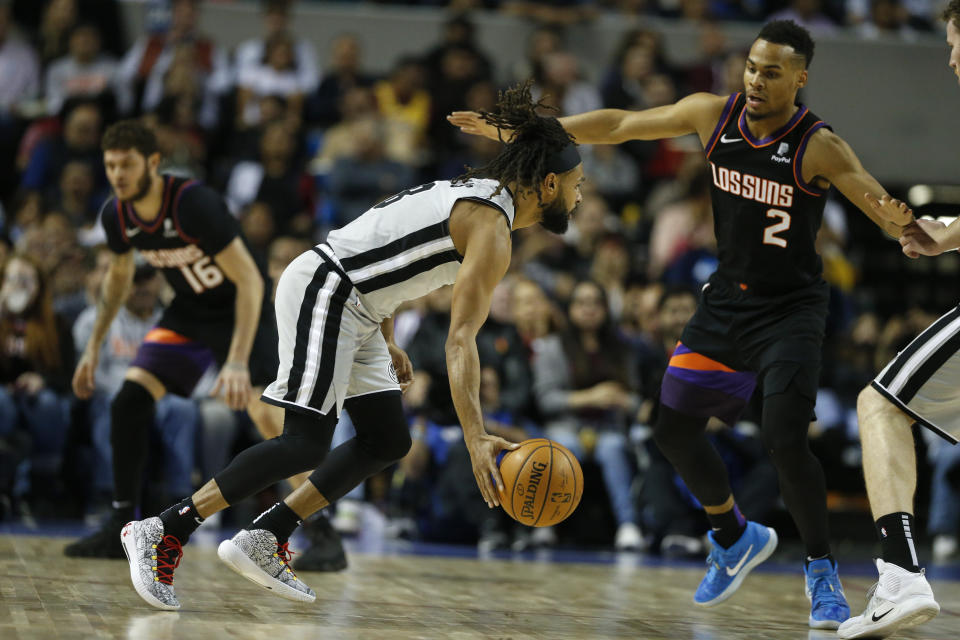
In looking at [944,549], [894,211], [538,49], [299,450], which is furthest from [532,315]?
[894,211]

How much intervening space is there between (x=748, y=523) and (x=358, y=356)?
1.88 metres

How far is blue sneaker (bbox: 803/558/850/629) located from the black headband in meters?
1.80

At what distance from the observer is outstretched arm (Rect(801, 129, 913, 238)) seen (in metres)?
4.48

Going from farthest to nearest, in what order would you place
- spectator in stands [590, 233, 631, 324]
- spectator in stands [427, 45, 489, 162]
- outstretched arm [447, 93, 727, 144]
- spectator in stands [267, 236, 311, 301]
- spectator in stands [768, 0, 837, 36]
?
spectator in stands [768, 0, 837, 36], spectator in stands [427, 45, 489, 162], spectator in stands [590, 233, 631, 324], spectator in stands [267, 236, 311, 301], outstretched arm [447, 93, 727, 144]

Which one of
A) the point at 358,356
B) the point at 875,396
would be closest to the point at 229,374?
the point at 358,356

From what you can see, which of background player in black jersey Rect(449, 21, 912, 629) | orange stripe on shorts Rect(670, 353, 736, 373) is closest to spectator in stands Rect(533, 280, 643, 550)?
background player in black jersey Rect(449, 21, 912, 629)

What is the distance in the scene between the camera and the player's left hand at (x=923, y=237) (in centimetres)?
420

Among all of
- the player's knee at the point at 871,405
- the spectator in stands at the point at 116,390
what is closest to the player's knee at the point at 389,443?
the player's knee at the point at 871,405

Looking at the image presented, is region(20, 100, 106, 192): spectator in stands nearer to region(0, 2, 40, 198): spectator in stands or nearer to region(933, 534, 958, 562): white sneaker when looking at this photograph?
region(0, 2, 40, 198): spectator in stands

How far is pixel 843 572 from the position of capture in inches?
289

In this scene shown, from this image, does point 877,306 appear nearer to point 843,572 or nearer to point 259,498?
point 843,572

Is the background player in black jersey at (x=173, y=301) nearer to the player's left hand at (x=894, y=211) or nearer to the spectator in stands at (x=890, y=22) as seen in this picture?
the player's left hand at (x=894, y=211)

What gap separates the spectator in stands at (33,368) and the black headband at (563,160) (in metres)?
4.91

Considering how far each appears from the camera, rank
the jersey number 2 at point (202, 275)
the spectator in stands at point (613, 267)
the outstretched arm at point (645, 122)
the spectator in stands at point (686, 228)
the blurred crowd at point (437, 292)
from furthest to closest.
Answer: the spectator in stands at point (686, 228)
the spectator in stands at point (613, 267)
the blurred crowd at point (437, 292)
the jersey number 2 at point (202, 275)
the outstretched arm at point (645, 122)
